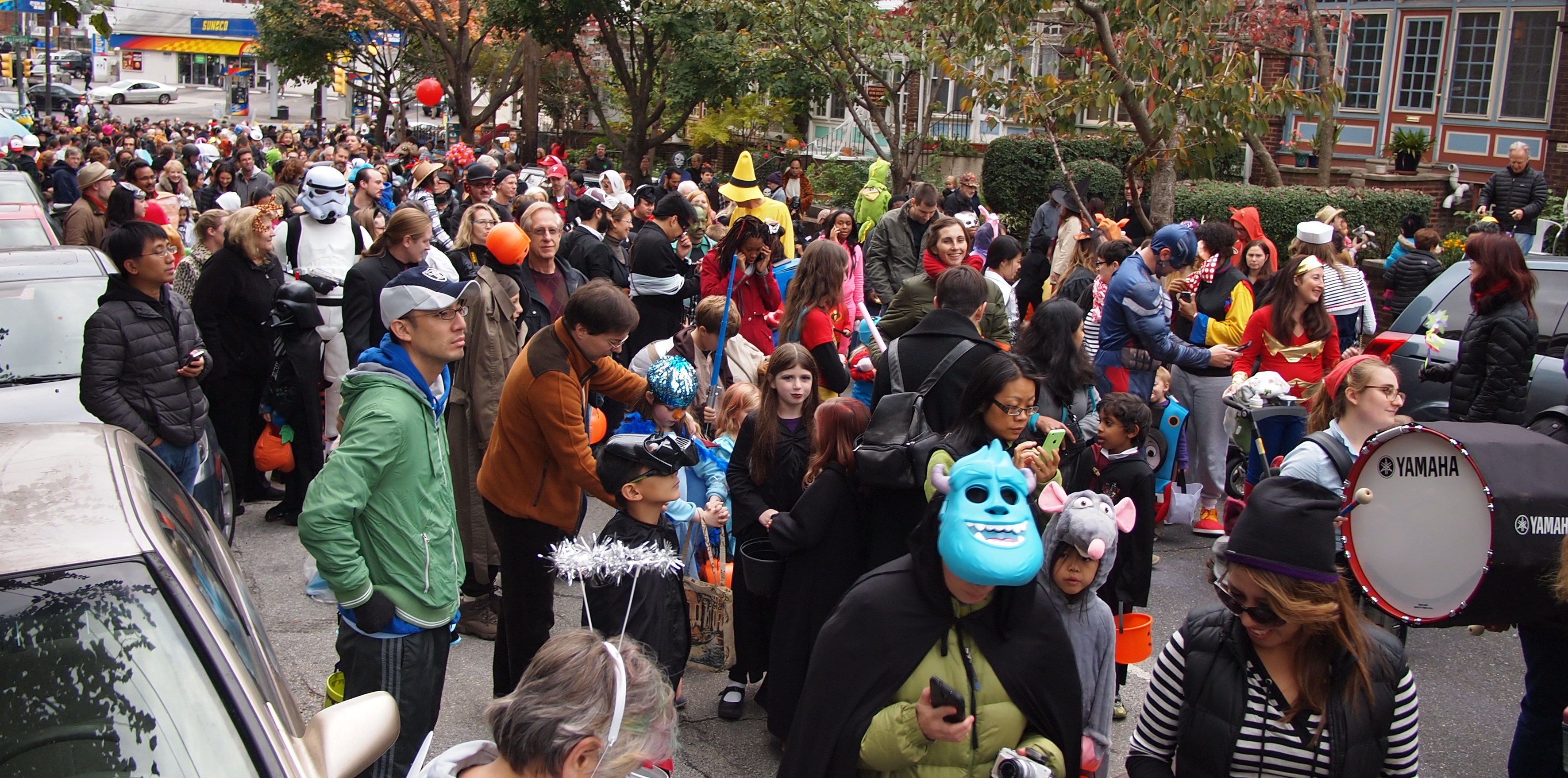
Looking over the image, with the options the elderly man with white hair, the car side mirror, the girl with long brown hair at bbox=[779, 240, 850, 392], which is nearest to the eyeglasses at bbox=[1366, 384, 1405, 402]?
the girl with long brown hair at bbox=[779, 240, 850, 392]

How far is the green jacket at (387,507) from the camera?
3414mm

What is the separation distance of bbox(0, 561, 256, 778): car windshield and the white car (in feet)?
246

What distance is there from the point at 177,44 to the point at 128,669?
286 ft

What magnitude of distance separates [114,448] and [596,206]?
6.91 meters

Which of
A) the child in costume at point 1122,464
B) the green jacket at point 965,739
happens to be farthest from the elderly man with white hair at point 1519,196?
the green jacket at point 965,739

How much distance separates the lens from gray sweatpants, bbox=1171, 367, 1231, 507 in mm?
7582

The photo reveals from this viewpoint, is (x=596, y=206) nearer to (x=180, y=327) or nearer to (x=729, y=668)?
(x=180, y=327)

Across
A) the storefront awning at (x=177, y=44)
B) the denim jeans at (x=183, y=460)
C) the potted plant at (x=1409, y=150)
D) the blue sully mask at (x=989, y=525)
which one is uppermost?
the storefront awning at (x=177, y=44)

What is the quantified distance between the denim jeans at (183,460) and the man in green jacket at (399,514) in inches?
102

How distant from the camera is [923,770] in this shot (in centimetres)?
289

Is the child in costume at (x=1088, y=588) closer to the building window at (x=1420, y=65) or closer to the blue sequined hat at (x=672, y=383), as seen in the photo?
the blue sequined hat at (x=672, y=383)

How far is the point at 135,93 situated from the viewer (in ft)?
227

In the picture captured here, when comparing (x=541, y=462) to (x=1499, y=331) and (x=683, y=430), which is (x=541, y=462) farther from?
(x=1499, y=331)

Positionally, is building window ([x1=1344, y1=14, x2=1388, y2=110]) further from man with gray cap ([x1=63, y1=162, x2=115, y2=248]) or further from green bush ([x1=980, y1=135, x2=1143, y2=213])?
man with gray cap ([x1=63, y1=162, x2=115, y2=248])
